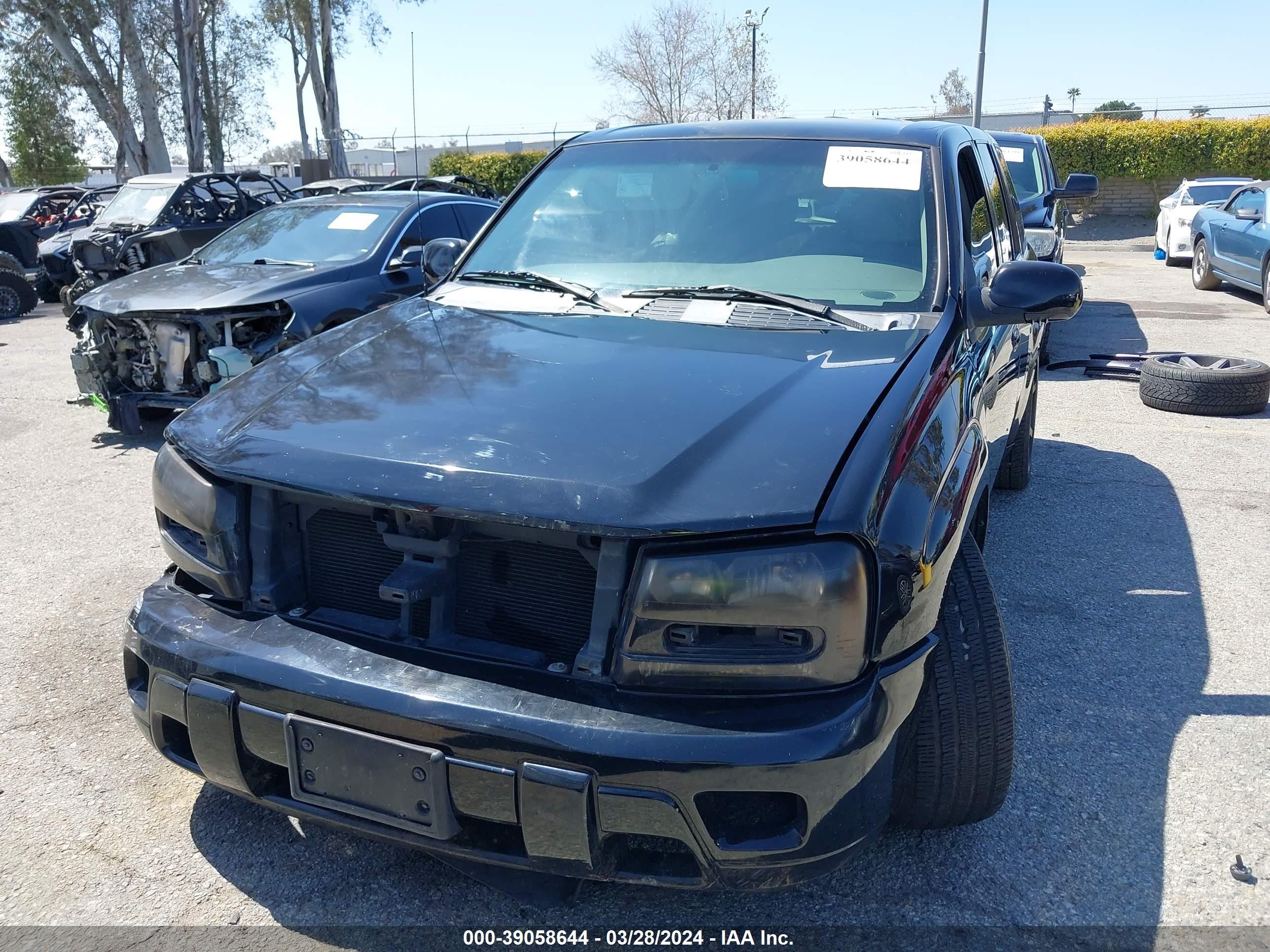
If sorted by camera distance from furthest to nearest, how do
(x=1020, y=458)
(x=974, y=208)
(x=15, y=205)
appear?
(x=15, y=205)
(x=1020, y=458)
(x=974, y=208)

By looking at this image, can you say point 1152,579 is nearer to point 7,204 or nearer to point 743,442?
point 743,442

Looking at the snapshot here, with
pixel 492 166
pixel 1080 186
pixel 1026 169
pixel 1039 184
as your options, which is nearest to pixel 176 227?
→ pixel 1026 169

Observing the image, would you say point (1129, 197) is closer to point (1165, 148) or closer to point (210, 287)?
point (1165, 148)

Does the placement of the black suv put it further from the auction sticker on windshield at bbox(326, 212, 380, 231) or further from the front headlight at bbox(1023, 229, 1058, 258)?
the auction sticker on windshield at bbox(326, 212, 380, 231)

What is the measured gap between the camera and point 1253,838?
2455 millimetres

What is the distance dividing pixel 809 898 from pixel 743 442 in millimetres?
1102

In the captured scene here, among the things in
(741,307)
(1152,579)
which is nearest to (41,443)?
(741,307)

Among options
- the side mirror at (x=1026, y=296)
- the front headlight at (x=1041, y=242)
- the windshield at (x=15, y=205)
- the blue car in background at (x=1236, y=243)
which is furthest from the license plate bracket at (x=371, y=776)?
the windshield at (x=15, y=205)

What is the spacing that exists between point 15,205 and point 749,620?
17.7 meters

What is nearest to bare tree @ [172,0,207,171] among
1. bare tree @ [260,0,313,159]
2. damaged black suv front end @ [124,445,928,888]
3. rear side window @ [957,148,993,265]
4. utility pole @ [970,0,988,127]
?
bare tree @ [260,0,313,159]

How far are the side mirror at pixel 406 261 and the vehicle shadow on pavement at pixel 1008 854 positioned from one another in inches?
200

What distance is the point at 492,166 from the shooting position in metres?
32.9

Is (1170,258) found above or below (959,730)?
below

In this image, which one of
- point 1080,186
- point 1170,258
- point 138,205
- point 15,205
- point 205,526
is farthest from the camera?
point 1170,258
